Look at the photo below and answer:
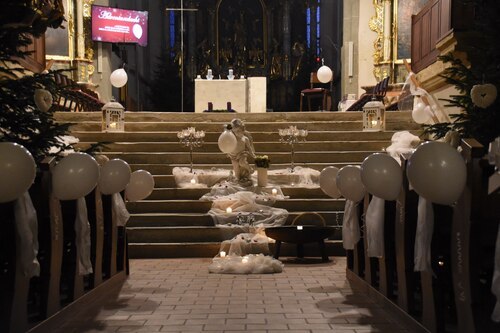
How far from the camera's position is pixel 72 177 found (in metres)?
4.87

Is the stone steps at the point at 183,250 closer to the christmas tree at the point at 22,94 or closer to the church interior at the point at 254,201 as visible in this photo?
the church interior at the point at 254,201

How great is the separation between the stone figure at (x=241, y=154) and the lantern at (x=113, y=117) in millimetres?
3052

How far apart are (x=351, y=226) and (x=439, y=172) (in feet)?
9.54

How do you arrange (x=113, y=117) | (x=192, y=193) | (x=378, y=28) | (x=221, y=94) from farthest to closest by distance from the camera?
(x=378, y=28) → (x=221, y=94) → (x=113, y=117) → (x=192, y=193)

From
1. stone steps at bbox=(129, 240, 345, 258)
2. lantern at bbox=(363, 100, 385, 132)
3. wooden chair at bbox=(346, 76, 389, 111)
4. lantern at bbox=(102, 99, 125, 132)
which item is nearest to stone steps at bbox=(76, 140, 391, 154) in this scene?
lantern at bbox=(363, 100, 385, 132)

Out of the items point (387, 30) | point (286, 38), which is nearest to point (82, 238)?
point (387, 30)

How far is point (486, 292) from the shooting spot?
4863 mm

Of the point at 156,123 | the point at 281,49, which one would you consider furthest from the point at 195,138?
the point at 281,49

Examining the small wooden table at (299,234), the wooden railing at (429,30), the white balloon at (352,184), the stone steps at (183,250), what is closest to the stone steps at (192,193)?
the stone steps at (183,250)

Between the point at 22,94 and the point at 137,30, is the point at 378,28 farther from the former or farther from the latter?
the point at 22,94

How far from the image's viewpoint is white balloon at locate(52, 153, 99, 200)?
4.86 m

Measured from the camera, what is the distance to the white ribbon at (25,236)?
412 centimetres

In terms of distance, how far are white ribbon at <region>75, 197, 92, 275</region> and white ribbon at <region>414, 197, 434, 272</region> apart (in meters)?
2.57

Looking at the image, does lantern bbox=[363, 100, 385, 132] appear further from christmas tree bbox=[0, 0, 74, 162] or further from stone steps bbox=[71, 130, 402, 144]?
christmas tree bbox=[0, 0, 74, 162]
